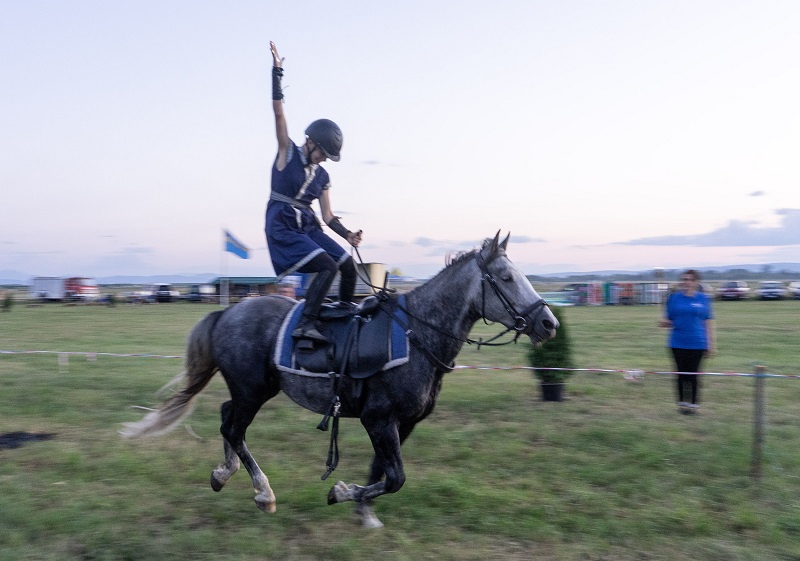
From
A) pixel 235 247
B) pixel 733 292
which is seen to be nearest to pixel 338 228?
pixel 235 247

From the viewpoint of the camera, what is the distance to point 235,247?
87.2 feet

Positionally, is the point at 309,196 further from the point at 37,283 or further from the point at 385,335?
the point at 37,283

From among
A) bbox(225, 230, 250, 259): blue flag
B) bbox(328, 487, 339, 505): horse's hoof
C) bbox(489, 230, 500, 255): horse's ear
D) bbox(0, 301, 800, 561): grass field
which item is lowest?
bbox(0, 301, 800, 561): grass field

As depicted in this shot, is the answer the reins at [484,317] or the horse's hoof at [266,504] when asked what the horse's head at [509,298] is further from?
the horse's hoof at [266,504]

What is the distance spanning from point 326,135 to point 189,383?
8.70 feet

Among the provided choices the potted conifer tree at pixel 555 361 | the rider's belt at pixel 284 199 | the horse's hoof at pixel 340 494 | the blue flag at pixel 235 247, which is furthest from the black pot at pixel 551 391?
the blue flag at pixel 235 247

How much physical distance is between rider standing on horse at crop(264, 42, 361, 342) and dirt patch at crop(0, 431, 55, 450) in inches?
166

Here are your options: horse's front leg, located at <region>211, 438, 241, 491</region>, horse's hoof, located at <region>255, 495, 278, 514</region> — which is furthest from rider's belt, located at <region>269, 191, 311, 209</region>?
horse's hoof, located at <region>255, 495, 278, 514</region>

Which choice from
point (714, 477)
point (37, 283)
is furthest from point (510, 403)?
point (37, 283)

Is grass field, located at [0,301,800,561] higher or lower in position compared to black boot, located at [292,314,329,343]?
lower

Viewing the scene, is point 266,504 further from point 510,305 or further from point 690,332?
point 690,332

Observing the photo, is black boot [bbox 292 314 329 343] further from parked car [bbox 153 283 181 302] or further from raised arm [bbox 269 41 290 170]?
parked car [bbox 153 283 181 302]

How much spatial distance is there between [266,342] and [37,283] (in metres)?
53.5

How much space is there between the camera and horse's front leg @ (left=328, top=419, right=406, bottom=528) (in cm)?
482
